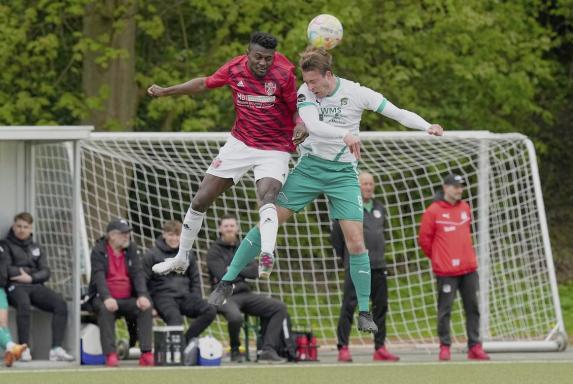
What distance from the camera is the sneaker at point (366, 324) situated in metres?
10.9

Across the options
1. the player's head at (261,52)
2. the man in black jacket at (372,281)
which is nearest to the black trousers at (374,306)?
the man in black jacket at (372,281)

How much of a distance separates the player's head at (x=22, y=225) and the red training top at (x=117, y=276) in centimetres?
87

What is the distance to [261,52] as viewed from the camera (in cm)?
1069

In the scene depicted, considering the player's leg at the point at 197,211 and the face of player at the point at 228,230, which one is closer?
the player's leg at the point at 197,211

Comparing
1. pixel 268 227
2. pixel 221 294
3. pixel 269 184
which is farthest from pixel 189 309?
pixel 268 227

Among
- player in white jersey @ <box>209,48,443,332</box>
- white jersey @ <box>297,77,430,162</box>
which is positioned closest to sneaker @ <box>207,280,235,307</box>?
player in white jersey @ <box>209,48,443,332</box>

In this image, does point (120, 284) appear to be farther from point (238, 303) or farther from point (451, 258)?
point (451, 258)

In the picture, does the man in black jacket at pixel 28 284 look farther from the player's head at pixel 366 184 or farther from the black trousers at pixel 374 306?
the player's head at pixel 366 184

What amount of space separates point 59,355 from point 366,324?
507 centimetres

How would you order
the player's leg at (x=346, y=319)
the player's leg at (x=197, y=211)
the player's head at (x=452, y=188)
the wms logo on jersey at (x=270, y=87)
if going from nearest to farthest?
the wms logo on jersey at (x=270, y=87) → the player's leg at (x=197, y=211) → the player's leg at (x=346, y=319) → the player's head at (x=452, y=188)

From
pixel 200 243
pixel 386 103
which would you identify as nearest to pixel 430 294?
pixel 200 243

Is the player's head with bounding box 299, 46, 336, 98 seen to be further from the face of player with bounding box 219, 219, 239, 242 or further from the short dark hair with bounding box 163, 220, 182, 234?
the face of player with bounding box 219, 219, 239, 242

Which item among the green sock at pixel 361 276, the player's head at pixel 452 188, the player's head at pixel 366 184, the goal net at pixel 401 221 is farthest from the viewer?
the goal net at pixel 401 221

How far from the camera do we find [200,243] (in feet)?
67.0
